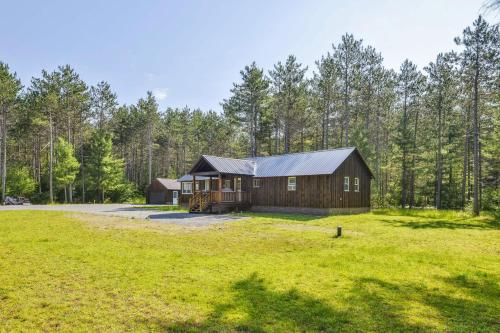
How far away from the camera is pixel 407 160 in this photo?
118 ft

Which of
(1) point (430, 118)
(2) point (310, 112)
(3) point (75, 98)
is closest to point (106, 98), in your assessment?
(3) point (75, 98)

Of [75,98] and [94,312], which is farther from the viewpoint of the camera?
[75,98]

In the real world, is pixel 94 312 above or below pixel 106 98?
below

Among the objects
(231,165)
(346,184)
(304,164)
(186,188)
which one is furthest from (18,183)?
(346,184)

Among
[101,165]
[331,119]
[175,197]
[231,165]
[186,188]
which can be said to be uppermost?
[331,119]

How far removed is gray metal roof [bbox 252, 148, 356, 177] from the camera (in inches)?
941

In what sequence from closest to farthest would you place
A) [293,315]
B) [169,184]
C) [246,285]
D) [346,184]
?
[293,315], [246,285], [346,184], [169,184]

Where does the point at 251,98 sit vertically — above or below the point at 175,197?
above

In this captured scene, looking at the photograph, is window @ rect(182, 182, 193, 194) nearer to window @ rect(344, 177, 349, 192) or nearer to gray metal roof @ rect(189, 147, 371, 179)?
gray metal roof @ rect(189, 147, 371, 179)

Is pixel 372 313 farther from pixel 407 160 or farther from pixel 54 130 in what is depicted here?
pixel 54 130

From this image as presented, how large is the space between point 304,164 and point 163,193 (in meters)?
23.9

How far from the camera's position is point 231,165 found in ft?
89.8

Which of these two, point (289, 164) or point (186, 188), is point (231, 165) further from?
point (186, 188)

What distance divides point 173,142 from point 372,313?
61212mm
